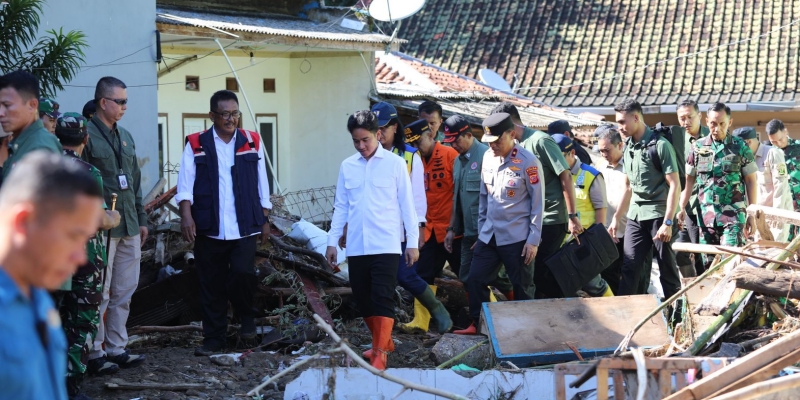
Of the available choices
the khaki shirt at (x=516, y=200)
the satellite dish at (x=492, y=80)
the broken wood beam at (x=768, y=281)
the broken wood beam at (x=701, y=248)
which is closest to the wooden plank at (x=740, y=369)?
the broken wood beam at (x=768, y=281)

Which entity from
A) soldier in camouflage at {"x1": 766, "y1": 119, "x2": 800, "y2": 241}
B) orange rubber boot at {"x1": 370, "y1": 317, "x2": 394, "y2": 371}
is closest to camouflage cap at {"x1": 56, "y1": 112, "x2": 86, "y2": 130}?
orange rubber boot at {"x1": 370, "y1": 317, "x2": 394, "y2": 371}

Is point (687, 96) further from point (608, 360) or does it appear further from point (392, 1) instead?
point (608, 360)

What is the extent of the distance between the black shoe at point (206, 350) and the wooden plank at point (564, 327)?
2.04 m

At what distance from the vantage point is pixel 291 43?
11.1 m

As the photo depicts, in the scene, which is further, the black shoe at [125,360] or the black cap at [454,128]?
the black cap at [454,128]

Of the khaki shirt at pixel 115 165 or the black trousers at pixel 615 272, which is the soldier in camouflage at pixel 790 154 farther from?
the khaki shirt at pixel 115 165

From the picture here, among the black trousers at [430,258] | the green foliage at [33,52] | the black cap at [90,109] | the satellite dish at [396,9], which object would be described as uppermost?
the satellite dish at [396,9]

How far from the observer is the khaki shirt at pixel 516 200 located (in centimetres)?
700

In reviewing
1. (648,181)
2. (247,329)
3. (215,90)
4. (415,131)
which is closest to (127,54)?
(215,90)

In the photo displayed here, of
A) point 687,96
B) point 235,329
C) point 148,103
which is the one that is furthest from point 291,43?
point 687,96

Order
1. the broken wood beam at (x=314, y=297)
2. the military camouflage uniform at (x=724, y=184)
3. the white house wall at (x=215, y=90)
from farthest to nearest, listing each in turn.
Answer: the white house wall at (x=215, y=90)
the military camouflage uniform at (x=724, y=184)
the broken wood beam at (x=314, y=297)

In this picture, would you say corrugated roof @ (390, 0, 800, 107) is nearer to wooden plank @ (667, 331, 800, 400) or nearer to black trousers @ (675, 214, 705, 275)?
black trousers @ (675, 214, 705, 275)

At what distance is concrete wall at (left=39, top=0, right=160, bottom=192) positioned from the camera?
9320 millimetres

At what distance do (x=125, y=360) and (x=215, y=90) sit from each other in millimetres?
7244
